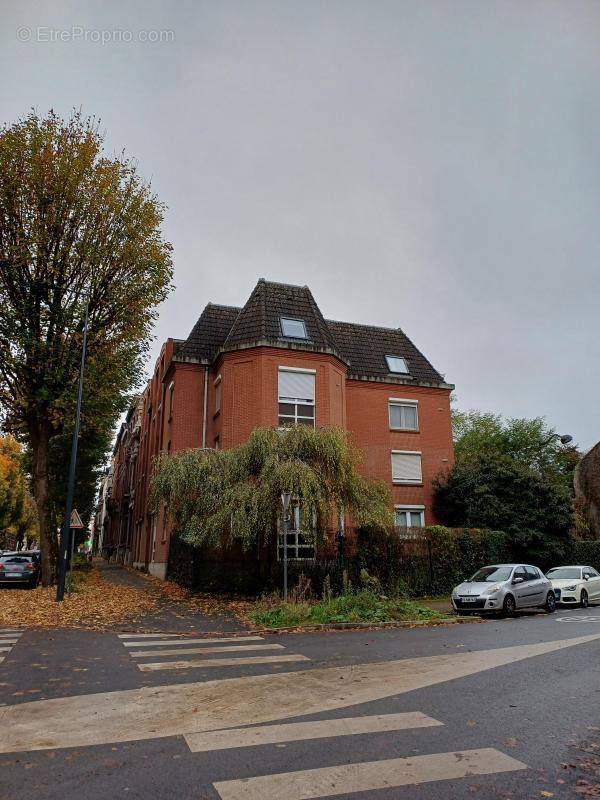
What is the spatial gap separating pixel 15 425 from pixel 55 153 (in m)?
10.2

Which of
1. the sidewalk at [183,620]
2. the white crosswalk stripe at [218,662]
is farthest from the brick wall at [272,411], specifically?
the white crosswalk stripe at [218,662]

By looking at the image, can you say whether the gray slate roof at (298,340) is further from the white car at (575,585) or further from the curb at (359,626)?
the curb at (359,626)

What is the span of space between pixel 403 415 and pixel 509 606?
12609 millimetres

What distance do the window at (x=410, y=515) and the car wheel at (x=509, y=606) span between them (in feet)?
31.5

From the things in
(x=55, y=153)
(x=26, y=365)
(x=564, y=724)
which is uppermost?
(x=55, y=153)

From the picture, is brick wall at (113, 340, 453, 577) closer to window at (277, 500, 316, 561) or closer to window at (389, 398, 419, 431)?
window at (389, 398, 419, 431)

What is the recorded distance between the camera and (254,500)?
1577 cm

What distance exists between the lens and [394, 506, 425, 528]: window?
25812 millimetres

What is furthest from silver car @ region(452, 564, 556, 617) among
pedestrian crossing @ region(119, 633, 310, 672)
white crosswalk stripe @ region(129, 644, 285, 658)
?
white crosswalk stripe @ region(129, 644, 285, 658)

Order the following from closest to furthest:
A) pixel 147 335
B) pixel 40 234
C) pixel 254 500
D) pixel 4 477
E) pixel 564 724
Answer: pixel 564 724 → pixel 254 500 → pixel 40 234 → pixel 147 335 → pixel 4 477

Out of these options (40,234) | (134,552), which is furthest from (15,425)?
(134,552)

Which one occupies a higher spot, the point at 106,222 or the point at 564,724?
the point at 106,222

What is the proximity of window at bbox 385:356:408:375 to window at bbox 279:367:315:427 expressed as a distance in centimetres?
651

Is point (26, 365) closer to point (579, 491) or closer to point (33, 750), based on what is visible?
point (33, 750)
